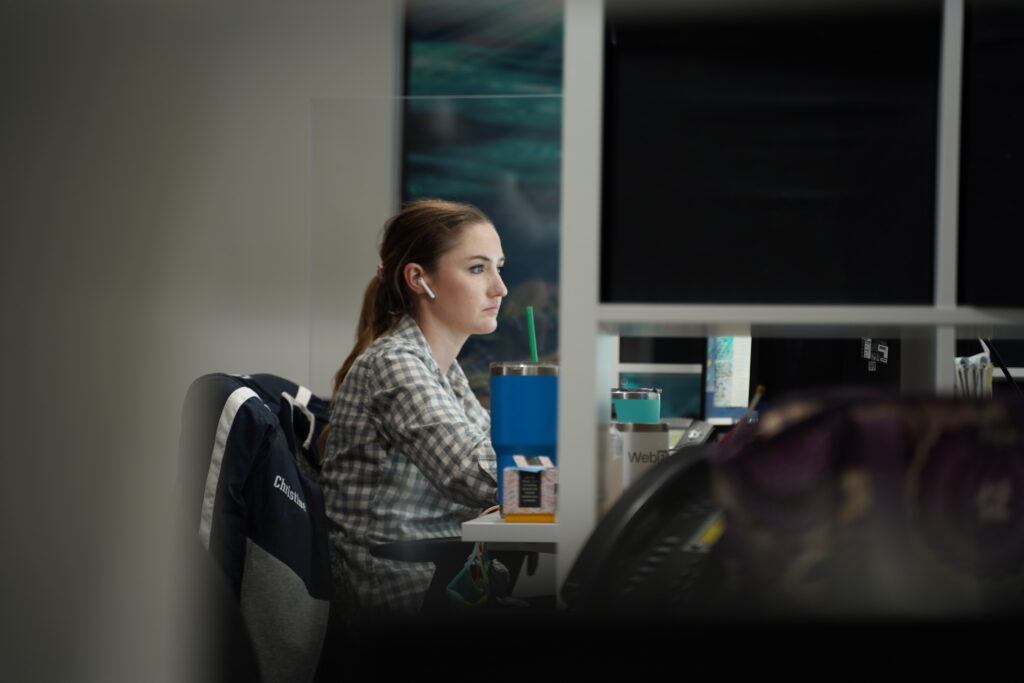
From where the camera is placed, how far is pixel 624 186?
39.1 inches

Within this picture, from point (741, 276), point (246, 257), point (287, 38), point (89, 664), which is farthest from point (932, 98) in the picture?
point (287, 38)

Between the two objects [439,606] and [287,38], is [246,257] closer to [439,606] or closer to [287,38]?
[287,38]

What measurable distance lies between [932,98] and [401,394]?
1.02 meters

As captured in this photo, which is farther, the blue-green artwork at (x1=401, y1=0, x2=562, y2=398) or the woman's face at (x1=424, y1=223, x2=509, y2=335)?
the blue-green artwork at (x1=401, y1=0, x2=562, y2=398)

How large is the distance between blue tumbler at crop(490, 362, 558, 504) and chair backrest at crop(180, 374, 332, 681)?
0.39 m

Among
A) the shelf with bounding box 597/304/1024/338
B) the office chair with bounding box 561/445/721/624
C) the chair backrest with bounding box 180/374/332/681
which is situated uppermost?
the shelf with bounding box 597/304/1024/338

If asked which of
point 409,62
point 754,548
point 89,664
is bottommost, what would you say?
point 89,664

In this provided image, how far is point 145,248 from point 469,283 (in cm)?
105

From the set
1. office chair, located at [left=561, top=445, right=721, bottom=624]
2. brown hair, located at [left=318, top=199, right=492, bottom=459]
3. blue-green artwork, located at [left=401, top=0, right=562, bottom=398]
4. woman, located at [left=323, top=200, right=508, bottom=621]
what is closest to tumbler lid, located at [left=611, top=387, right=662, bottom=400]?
woman, located at [left=323, top=200, right=508, bottom=621]

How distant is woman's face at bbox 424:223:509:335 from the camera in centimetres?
210

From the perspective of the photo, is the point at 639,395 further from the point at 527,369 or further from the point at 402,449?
the point at 402,449

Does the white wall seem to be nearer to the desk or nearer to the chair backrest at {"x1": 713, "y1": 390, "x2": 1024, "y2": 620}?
the desk

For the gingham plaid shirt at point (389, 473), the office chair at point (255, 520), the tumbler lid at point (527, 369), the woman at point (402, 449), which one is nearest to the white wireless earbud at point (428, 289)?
the woman at point (402, 449)

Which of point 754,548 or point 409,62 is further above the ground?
point 409,62
